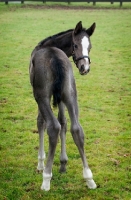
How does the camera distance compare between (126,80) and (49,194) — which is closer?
(49,194)

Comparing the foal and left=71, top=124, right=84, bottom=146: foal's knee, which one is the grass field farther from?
left=71, top=124, right=84, bottom=146: foal's knee

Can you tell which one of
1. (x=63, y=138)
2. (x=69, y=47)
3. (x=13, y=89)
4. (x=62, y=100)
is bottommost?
(x=13, y=89)

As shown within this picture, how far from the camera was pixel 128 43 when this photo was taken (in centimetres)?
1736

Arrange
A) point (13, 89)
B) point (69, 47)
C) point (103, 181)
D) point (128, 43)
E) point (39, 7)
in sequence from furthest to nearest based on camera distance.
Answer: point (39, 7)
point (128, 43)
point (13, 89)
point (69, 47)
point (103, 181)

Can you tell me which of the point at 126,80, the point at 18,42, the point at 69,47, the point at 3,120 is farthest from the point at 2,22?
the point at 69,47

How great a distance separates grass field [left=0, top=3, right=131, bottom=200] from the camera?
5.01 meters

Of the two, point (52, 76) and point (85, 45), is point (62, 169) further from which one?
point (85, 45)

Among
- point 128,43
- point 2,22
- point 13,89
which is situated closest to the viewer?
point 13,89

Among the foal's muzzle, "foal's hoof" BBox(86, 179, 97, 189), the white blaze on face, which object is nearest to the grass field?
"foal's hoof" BBox(86, 179, 97, 189)

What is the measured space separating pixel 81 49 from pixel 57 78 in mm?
983

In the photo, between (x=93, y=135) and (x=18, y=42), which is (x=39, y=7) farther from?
(x=93, y=135)

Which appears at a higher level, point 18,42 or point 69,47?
point 69,47

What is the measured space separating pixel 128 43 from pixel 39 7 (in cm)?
1688

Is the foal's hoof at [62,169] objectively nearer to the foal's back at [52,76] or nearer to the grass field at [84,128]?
the grass field at [84,128]
